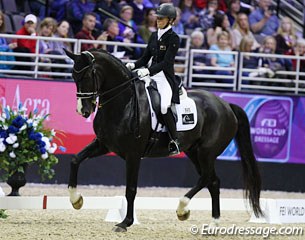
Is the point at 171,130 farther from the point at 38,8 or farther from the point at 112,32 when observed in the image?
the point at 38,8

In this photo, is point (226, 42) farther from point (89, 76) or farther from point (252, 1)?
point (89, 76)

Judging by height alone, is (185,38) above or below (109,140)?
above

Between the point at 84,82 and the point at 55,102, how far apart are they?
493 centimetres

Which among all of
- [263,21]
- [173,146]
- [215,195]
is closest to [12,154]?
[173,146]

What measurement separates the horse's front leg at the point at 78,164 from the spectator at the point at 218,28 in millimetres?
6773

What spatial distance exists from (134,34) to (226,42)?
5.60ft

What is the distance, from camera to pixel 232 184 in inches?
584

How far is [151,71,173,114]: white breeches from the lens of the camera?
9180 millimetres

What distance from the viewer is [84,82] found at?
863 centimetres

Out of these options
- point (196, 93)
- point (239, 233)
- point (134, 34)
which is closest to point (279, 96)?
point (134, 34)

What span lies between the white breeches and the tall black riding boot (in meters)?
0.09

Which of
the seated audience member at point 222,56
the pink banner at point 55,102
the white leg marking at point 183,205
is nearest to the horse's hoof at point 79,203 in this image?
the white leg marking at point 183,205

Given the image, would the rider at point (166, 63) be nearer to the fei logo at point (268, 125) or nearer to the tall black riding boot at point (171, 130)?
the tall black riding boot at point (171, 130)

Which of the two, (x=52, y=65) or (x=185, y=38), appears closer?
(x=52, y=65)
